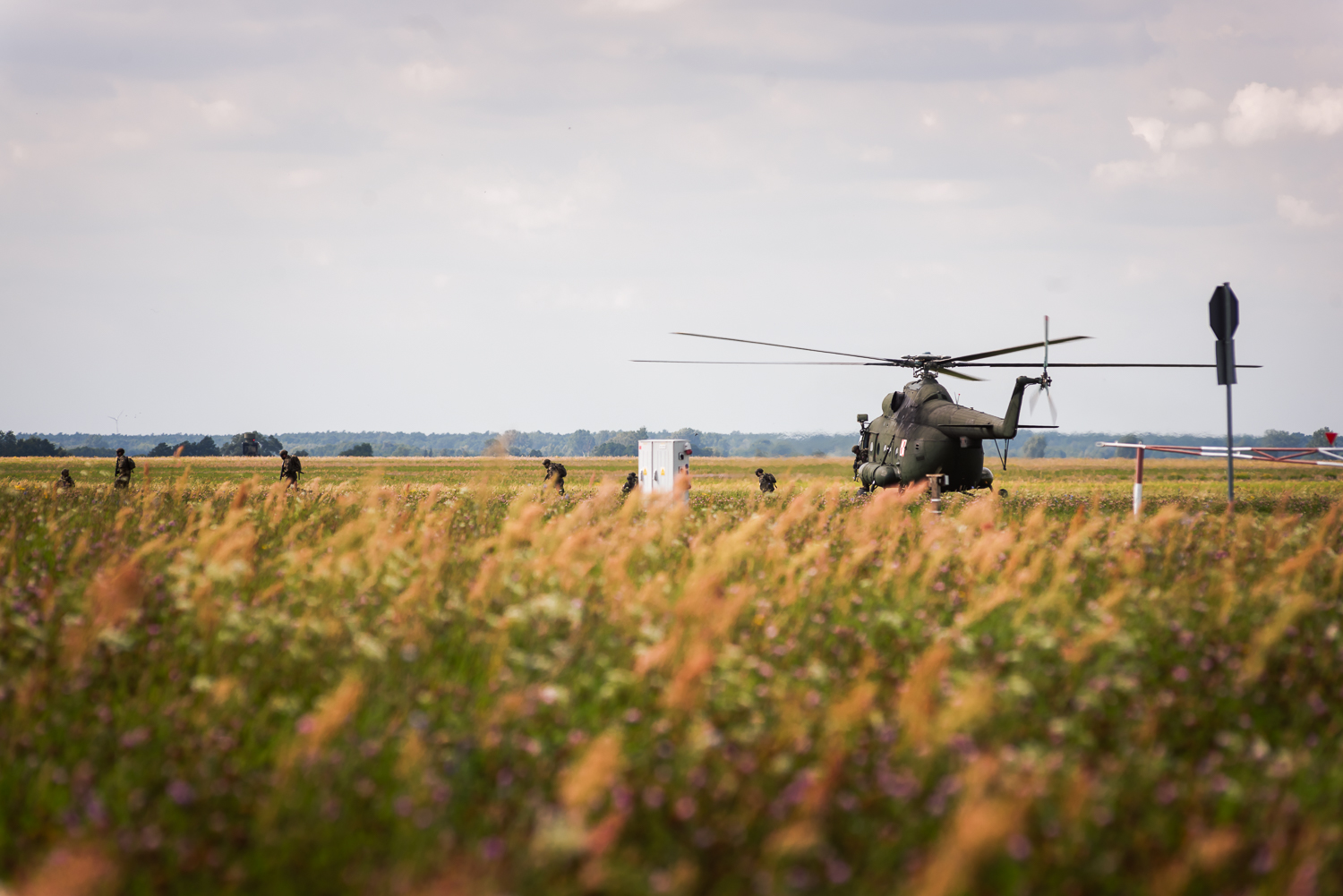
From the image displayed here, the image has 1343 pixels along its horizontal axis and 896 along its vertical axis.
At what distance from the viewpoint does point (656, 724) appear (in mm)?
5574

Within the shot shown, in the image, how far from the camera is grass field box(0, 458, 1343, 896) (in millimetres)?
4207

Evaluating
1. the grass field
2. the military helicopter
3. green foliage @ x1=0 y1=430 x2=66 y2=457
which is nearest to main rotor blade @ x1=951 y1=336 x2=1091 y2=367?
the military helicopter

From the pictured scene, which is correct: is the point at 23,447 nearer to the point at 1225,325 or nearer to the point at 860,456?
the point at 860,456

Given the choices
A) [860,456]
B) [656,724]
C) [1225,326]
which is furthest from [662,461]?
[656,724]

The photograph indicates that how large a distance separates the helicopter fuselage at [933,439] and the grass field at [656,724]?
11051 millimetres

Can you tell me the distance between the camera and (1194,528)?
13.1m

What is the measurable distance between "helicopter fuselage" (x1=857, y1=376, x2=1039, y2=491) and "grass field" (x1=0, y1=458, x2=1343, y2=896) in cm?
1105

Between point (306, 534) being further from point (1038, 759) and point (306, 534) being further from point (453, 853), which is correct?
point (1038, 759)

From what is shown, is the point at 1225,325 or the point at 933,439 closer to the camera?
the point at 1225,325

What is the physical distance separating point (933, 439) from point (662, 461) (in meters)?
7.06

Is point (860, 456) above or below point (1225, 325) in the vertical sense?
below

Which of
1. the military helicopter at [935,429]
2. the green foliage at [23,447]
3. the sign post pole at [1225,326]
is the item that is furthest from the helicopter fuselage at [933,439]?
the green foliage at [23,447]

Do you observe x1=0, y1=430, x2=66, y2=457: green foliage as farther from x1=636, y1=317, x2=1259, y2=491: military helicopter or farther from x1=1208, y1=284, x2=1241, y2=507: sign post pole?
x1=1208, y1=284, x2=1241, y2=507: sign post pole

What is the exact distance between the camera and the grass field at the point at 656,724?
166 inches
